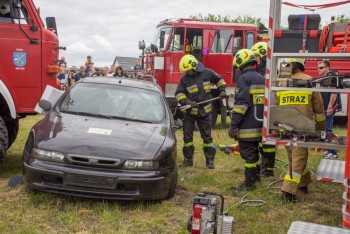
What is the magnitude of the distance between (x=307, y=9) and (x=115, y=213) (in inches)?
109

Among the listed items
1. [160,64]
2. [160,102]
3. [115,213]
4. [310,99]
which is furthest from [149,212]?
[160,64]

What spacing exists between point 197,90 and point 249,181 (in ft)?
6.80

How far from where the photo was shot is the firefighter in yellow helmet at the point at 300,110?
4910 millimetres

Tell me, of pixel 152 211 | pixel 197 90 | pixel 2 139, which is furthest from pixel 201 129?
pixel 2 139

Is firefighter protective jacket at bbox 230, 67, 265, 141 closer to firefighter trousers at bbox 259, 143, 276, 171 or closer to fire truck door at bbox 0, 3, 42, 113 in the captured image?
firefighter trousers at bbox 259, 143, 276, 171

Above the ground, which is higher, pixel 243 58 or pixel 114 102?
pixel 243 58

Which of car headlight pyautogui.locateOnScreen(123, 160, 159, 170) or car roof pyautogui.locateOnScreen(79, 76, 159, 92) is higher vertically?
car roof pyautogui.locateOnScreen(79, 76, 159, 92)

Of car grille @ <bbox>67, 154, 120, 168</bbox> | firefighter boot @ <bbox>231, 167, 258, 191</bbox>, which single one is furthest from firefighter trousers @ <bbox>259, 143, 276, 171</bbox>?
car grille @ <bbox>67, 154, 120, 168</bbox>

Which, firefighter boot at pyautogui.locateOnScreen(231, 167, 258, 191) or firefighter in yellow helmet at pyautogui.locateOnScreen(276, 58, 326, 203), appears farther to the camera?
firefighter boot at pyautogui.locateOnScreen(231, 167, 258, 191)

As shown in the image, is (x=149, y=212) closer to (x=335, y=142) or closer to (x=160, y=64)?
(x=335, y=142)

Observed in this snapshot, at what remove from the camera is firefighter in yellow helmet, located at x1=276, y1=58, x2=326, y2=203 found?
16.1 feet

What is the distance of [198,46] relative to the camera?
1202 cm

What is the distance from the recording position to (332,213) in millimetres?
5070

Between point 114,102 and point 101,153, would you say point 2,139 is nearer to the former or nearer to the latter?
point 114,102
